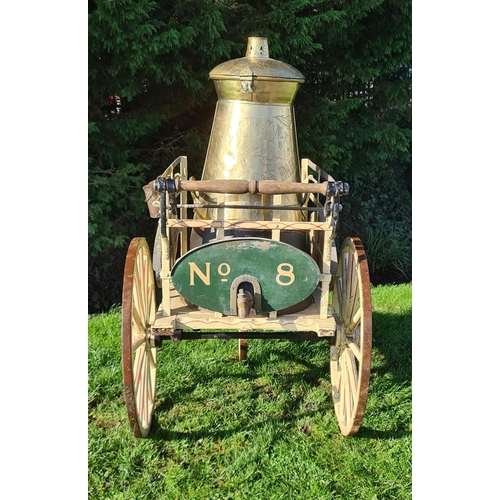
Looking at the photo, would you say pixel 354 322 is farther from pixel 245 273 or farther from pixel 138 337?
pixel 138 337

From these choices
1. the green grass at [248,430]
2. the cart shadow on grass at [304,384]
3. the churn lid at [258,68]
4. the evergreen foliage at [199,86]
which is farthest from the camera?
the evergreen foliage at [199,86]

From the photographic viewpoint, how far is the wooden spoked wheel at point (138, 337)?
1.88m

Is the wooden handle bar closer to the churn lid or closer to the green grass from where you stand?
the churn lid

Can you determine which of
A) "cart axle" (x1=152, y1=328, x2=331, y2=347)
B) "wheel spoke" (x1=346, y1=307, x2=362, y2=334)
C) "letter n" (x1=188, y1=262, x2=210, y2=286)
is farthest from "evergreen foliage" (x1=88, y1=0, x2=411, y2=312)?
"wheel spoke" (x1=346, y1=307, x2=362, y2=334)

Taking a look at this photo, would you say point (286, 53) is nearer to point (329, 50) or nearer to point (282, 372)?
point (329, 50)

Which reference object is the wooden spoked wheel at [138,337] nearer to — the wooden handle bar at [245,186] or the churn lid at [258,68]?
the wooden handle bar at [245,186]

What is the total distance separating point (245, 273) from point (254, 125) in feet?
2.40

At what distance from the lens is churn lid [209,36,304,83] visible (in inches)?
85.4

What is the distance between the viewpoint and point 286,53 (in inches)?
144

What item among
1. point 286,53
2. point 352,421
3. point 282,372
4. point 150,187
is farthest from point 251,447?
point 286,53

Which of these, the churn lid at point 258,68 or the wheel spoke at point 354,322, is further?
the churn lid at point 258,68

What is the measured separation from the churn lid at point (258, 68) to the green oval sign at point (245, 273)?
2.56 feet

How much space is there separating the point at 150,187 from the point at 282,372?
135 cm

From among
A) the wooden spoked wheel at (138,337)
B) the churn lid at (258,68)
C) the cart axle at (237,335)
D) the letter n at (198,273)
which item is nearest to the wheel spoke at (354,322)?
the cart axle at (237,335)
